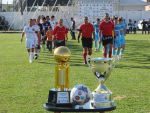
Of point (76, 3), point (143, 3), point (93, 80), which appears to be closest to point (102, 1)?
point (76, 3)

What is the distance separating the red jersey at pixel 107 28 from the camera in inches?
810

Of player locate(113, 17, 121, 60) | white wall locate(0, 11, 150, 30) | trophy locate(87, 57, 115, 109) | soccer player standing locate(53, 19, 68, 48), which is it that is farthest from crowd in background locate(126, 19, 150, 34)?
trophy locate(87, 57, 115, 109)

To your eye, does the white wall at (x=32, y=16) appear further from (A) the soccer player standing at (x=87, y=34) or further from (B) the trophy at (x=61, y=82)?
(B) the trophy at (x=61, y=82)

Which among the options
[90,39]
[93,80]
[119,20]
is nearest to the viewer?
[93,80]

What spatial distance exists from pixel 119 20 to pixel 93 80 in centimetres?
827

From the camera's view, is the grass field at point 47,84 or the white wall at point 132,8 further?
the white wall at point 132,8

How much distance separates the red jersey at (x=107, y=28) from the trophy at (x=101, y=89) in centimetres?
1437

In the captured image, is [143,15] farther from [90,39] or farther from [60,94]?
[60,94]

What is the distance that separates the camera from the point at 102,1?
204ft

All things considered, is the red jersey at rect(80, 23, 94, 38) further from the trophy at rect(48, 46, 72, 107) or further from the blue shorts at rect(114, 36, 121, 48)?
the trophy at rect(48, 46, 72, 107)

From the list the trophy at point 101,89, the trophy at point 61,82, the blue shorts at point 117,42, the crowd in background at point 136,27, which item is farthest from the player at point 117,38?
the crowd in background at point 136,27

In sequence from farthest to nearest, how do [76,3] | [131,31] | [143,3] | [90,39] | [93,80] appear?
[143,3] → [76,3] → [131,31] → [90,39] → [93,80]

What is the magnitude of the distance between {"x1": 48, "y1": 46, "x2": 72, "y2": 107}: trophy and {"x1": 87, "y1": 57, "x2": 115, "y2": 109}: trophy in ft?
1.06

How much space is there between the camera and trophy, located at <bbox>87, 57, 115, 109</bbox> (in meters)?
5.96
